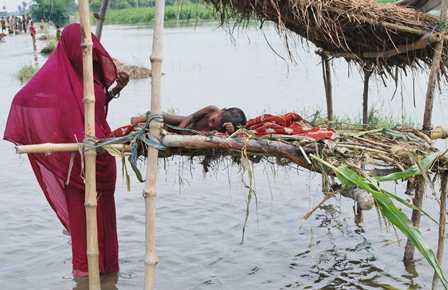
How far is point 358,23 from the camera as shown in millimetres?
4973

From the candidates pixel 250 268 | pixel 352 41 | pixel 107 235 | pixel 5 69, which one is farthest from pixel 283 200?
pixel 5 69

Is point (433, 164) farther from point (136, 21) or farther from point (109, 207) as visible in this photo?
point (136, 21)

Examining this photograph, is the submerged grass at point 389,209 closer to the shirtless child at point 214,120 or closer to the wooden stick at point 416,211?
the wooden stick at point 416,211

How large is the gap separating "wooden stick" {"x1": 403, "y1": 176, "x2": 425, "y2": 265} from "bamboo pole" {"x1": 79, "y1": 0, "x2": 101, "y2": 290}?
81.0 inches

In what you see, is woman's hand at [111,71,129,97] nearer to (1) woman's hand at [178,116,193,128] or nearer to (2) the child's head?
(1) woman's hand at [178,116,193,128]

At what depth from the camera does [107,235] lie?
4.93m

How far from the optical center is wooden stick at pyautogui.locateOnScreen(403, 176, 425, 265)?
15.1 feet

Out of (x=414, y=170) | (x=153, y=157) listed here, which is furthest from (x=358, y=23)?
(x=153, y=157)

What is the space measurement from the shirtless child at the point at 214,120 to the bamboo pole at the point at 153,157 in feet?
1.87

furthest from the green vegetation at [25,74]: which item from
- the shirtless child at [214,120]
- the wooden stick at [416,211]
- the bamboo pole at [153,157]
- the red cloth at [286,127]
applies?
the bamboo pole at [153,157]

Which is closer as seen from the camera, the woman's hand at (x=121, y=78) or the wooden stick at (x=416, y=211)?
the wooden stick at (x=416, y=211)

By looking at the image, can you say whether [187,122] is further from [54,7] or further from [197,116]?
[54,7]

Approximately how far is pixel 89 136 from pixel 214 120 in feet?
2.95

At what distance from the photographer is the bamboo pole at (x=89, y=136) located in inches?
158
